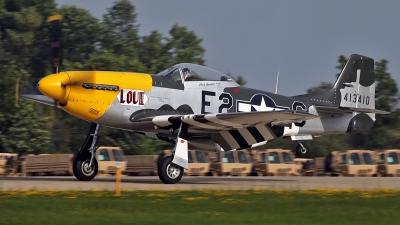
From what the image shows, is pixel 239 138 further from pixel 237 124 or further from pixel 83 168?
pixel 83 168

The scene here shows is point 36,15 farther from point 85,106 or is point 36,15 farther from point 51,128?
point 85,106

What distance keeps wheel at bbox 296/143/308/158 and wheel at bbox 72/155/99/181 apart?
6.71m

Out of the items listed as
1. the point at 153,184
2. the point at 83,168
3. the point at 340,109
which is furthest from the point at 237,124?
the point at 340,109

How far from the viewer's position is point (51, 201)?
12.9 m

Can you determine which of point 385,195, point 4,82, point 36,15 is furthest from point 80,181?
point 36,15

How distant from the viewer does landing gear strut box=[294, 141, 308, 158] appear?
22.4 m

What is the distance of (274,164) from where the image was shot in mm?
28609

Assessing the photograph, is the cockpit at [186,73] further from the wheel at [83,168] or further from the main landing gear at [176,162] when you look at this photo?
the wheel at [83,168]

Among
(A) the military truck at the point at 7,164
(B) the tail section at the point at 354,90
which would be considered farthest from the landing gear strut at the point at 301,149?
(A) the military truck at the point at 7,164

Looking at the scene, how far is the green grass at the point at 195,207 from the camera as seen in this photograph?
433 inches

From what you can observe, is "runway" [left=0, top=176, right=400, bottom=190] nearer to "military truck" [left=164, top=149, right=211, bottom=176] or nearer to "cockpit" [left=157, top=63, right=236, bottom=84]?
"cockpit" [left=157, top=63, right=236, bottom=84]

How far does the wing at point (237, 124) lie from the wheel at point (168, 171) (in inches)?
40.3

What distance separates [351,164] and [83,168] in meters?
13.1

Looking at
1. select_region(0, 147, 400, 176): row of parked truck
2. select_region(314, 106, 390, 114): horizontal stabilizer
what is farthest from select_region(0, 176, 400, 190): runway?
select_region(0, 147, 400, 176): row of parked truck
